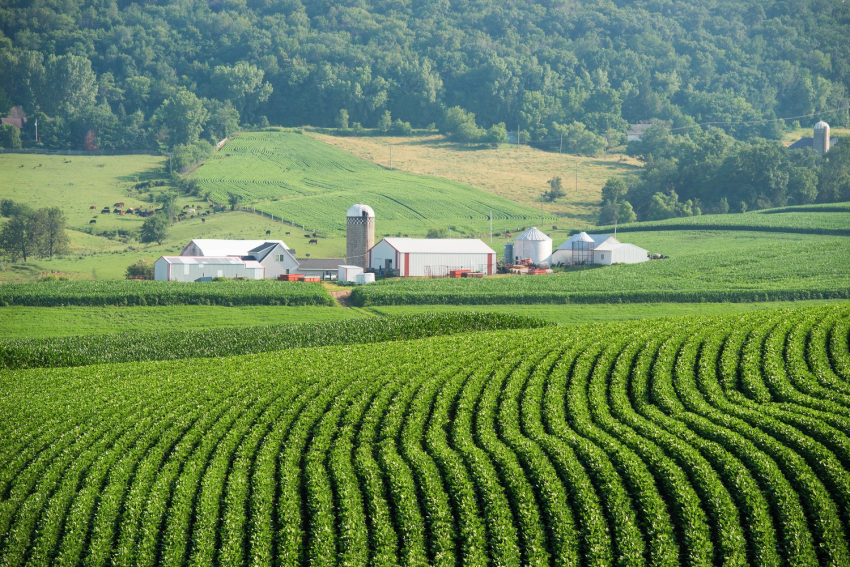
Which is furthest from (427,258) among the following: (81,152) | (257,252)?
(81,152)

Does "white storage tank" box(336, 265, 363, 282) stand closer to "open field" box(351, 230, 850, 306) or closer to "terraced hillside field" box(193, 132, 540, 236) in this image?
"open field" box(351, 230, 850, 306)

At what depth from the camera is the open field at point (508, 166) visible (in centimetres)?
12606

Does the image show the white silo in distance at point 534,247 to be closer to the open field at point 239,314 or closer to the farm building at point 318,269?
the farm building at point 318,269

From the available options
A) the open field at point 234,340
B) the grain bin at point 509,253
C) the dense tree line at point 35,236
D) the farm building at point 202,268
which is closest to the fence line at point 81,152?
the dense tree line at point 35,236

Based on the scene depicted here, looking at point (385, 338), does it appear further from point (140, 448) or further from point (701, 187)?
point (701, 187)

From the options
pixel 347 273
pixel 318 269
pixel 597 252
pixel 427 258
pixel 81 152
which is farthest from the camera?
pixel 81 152

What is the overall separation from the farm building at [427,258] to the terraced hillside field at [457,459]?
4465cm

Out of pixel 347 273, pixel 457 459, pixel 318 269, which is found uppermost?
pixel 318 269

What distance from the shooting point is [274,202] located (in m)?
110

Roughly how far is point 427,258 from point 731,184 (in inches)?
2399

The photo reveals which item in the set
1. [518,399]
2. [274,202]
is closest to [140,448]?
[518,399]

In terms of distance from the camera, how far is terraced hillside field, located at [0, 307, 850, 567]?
1734 centimetres

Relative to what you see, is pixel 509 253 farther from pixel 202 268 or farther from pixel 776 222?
pixel 776 222

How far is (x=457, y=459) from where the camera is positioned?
798 inches
